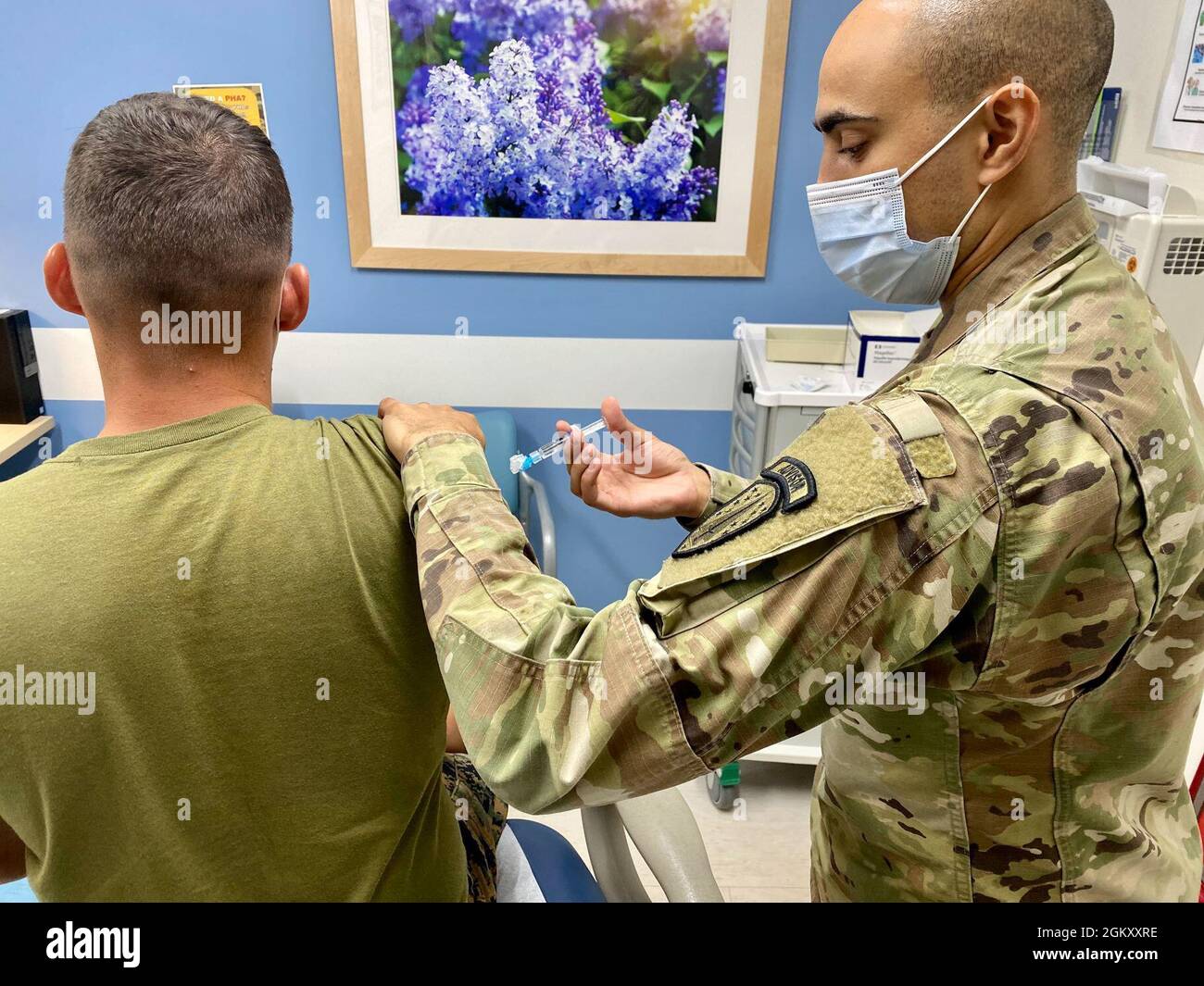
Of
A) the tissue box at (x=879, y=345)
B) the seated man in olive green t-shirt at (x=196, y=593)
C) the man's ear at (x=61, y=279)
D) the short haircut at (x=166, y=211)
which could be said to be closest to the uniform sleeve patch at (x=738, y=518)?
the seated man in olive green t-shirt at (x=196, y=593)

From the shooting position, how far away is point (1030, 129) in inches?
30.7

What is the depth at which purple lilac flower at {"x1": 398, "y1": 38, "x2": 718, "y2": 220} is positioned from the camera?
2096 mm

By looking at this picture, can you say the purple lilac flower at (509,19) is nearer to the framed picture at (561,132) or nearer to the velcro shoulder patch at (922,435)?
the framed picture at (561,132)

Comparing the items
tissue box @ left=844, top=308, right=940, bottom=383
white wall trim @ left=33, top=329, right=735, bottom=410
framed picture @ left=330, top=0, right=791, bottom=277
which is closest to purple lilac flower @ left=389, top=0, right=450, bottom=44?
framed picture @ left=330, top=0, right=791, bottom=277

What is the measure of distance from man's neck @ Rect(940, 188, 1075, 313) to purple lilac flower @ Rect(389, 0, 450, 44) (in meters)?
1.64

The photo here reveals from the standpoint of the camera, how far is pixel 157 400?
2.81 ft

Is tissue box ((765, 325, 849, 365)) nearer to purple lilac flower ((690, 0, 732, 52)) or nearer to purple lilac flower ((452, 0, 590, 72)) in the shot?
purple lilac flower ((690, 0, 732, 52))

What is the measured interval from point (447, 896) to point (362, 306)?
1685mm

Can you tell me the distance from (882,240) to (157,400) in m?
0.79

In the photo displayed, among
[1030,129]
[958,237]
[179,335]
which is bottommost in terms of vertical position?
[179,335]

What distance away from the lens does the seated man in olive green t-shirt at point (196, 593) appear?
77 centimetres
